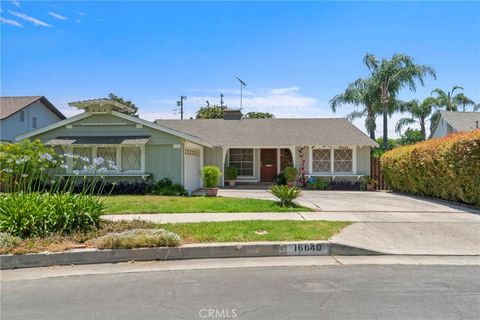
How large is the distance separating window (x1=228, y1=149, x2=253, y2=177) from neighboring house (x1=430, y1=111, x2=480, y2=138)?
61.0 feet

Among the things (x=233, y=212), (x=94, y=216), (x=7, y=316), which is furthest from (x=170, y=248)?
(x=233, y=212)

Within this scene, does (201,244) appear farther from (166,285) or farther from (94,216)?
(94,216)

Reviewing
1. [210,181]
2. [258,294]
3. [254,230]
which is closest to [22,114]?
[210,181]

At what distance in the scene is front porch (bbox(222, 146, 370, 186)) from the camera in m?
21.7

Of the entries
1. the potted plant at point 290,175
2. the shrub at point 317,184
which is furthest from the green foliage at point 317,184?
the potted plant at point 290,175

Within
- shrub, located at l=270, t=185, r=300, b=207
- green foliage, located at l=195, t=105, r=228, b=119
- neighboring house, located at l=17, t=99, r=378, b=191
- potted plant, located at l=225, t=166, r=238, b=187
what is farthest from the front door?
green foliage, located at l=195, t=105, r=228, b=119

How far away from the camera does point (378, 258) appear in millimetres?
7023

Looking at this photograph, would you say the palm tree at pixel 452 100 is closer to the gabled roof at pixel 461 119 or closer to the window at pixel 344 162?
the gabled roof at pixel 461 119

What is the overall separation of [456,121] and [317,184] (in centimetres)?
1895

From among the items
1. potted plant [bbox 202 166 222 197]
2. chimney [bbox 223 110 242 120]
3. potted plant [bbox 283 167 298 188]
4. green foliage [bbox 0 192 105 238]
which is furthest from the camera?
chimney [bbox 223 110 242 120]

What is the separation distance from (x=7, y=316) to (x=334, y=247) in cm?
538

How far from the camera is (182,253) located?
696 cm

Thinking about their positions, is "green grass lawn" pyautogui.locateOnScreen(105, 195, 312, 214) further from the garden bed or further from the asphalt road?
the asphalt road

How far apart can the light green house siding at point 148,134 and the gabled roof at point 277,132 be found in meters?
5.41
